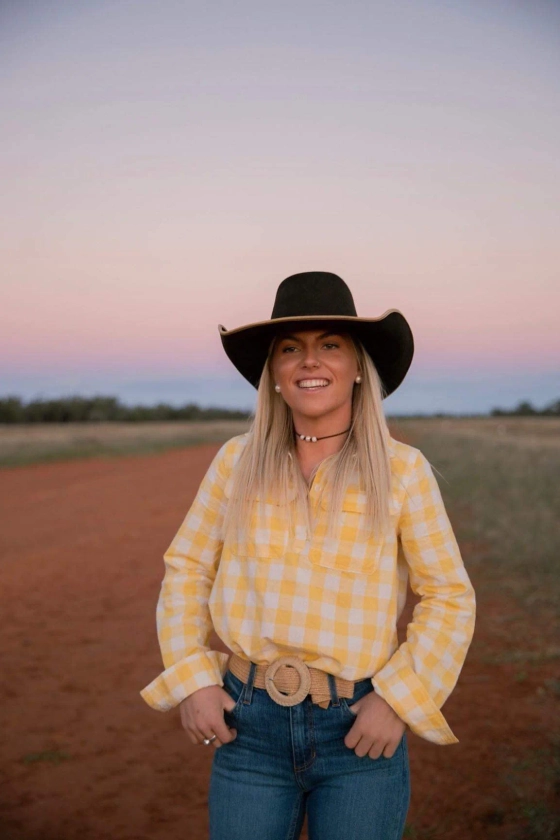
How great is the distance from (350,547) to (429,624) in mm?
246

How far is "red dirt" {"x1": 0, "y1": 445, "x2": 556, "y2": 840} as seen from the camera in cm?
339

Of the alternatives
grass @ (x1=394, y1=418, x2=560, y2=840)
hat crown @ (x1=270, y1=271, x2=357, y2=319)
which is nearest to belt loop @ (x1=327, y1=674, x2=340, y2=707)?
grass @ (x1=394, y1=418, x2=560, y2=840)

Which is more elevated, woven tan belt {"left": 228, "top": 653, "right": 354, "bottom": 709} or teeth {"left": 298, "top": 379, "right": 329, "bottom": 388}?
teeth {"left": 298, "top": 379, "right": 329, "bottom": 388}

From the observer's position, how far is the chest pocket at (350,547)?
178cm

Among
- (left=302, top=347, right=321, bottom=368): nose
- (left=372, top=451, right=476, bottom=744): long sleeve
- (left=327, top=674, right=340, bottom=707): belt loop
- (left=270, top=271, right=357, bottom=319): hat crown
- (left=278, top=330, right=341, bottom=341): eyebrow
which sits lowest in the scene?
(left=327, top=674, right=340, bottom=707): belt loop

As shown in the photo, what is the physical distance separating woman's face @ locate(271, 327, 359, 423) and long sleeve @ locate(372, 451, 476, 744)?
27cm

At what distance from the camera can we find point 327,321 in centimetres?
198

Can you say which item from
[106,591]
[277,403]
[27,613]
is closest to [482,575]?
[106,591]

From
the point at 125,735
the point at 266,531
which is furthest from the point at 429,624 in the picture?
the point at 125,735

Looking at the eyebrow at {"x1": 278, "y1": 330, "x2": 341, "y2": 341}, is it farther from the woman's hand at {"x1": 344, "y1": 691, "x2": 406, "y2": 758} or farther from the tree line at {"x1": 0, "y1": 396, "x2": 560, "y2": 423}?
the tree line at {"x1": 0, "y1": 396, "x2": 560, "y2": 423}

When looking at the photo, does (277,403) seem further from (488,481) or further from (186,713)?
(488,481)

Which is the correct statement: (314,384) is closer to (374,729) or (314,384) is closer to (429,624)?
(429,624)

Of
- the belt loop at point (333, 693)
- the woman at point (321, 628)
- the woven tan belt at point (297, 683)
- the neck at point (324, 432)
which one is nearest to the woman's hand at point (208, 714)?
the woman at point (321, 628)

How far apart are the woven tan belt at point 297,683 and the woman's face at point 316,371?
59 centimetres
